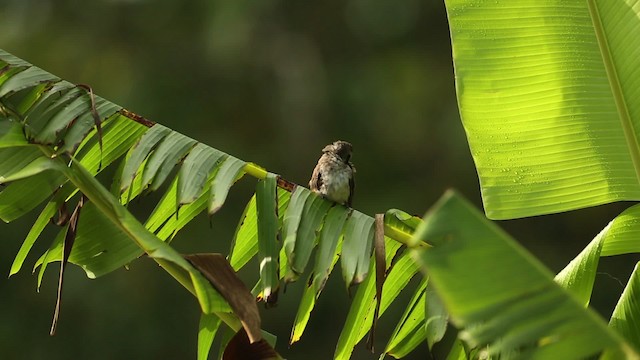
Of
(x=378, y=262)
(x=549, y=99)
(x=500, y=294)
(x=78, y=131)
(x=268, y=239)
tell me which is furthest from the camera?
(x=549, y=99)

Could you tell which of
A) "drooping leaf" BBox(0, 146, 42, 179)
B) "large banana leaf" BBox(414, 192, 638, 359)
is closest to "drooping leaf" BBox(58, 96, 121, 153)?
"drooping leaf" BBox(0, 146, 42, 179)

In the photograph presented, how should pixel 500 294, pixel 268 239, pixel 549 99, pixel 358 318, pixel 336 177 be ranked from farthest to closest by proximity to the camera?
pixel 336 177 → pixel 549 99 → pixel 358 318 → pixel 268 239 → pixel 500 294

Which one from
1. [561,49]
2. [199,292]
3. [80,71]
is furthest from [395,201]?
[199,292]

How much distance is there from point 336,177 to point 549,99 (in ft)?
5.56

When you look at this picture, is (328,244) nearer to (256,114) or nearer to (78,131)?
(78,131)

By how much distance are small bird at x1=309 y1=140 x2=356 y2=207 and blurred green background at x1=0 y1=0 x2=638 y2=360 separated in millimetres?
5247

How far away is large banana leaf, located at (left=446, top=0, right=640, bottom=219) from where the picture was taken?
3.00m

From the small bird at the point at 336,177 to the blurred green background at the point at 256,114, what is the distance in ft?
17.2

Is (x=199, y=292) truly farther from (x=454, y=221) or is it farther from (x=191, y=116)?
(x=191, y=116)

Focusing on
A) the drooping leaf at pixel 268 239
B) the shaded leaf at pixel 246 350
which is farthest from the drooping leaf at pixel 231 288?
the drooping leaf at pixel 268 239

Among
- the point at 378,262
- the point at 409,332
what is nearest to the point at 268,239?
the point at 378,262

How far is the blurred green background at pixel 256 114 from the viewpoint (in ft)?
35.4

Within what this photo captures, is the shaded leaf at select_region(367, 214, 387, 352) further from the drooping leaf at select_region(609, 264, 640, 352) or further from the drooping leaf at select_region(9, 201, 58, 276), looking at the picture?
the drooping leaf at select_region(9, 201, 58, 276)

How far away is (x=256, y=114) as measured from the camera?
12312 millimetres
